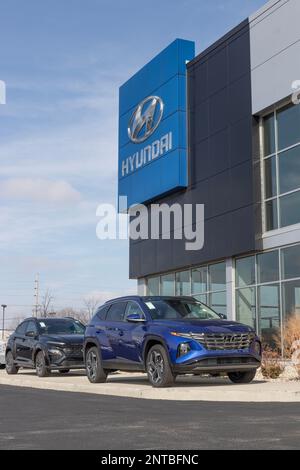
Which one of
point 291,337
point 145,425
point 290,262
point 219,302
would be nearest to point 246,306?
point 219,302

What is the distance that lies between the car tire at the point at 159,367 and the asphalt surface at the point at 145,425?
3.32 feet

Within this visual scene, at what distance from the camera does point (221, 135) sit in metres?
26.5

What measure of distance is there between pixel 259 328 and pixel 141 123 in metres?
12.1

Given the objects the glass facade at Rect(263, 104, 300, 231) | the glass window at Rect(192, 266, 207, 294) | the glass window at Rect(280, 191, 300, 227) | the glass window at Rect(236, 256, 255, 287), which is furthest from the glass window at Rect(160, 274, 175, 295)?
the glass window at Rect(280, 191, 300, 227)

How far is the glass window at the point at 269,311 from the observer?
23.4 m

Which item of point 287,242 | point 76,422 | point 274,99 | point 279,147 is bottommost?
point 76,422

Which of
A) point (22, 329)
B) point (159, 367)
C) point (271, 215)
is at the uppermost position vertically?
point (271, 215)

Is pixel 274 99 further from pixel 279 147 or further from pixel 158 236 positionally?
pixel 158 236

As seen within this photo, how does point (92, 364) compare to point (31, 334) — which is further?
point (31, 334)

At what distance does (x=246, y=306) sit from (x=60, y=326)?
28.3 feet

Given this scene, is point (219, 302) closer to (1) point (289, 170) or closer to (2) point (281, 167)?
(2) point (281, 167)

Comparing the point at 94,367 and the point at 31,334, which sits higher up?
the point at 31,334

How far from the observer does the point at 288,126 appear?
23484 mm
